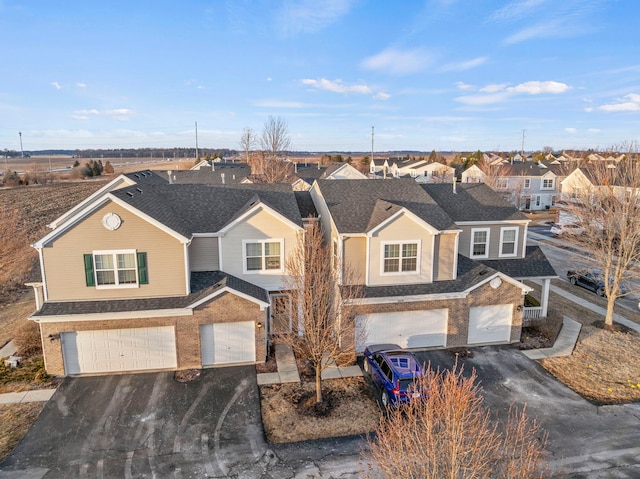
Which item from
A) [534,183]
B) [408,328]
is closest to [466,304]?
[408,328]

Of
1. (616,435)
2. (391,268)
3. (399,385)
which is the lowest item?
(616,435)

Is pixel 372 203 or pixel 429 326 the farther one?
pixel 372 203

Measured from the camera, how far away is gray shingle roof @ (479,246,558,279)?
2311 cm

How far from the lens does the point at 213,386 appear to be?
17172 mm

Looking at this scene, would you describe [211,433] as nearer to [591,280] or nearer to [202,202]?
[202,202]

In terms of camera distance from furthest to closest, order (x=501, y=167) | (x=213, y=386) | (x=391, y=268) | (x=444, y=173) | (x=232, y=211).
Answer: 1. (x=444, y=173)
2. (x=501, y=167)
3. (x=232, y=211)
4. (x=391, y=268)
5. (x=213, y=386)

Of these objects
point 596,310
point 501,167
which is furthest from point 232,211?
point 501,167

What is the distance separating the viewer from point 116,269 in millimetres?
18219

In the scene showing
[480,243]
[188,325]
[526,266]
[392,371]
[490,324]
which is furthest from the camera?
[480,243]

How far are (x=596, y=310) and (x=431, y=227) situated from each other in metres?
13.8

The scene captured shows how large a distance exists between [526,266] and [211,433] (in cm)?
1864

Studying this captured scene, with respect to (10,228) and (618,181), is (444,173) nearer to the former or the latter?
(618,181)

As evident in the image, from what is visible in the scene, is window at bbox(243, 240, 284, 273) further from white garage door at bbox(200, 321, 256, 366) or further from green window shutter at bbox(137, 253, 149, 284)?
green window shutter at bbox(137, 253, 149, 284)

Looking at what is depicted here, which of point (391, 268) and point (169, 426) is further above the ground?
point (391, 268)
